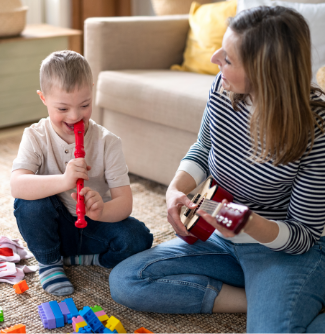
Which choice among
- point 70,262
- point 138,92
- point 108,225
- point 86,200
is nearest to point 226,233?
point 86,200

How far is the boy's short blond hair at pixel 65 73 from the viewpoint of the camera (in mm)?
1098

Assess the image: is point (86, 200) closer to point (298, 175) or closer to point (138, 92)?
point (298, 175)

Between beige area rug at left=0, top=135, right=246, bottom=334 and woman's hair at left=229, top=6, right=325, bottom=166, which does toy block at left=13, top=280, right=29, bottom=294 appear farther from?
woman's hair at left=229, top=6, right=325, bottom=166

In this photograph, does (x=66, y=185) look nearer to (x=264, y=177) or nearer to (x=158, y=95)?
(x=264, y=177)

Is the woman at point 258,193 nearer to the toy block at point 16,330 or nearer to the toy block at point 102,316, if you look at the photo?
the toy block at point 102,316

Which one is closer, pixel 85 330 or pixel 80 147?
pixel 85 330

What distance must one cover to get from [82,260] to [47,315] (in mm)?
277

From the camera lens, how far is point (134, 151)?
6.40 ft

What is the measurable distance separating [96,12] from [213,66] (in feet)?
4.52

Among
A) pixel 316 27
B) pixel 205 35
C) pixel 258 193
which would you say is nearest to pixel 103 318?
pixel 258 193

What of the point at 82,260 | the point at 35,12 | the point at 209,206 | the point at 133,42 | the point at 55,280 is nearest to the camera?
the point at 209,206

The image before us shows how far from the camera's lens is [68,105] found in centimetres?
111

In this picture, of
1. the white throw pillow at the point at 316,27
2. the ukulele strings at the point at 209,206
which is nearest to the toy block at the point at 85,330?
the ukulele strings at the point at 209,206

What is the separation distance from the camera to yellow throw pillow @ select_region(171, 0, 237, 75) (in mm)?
2037
